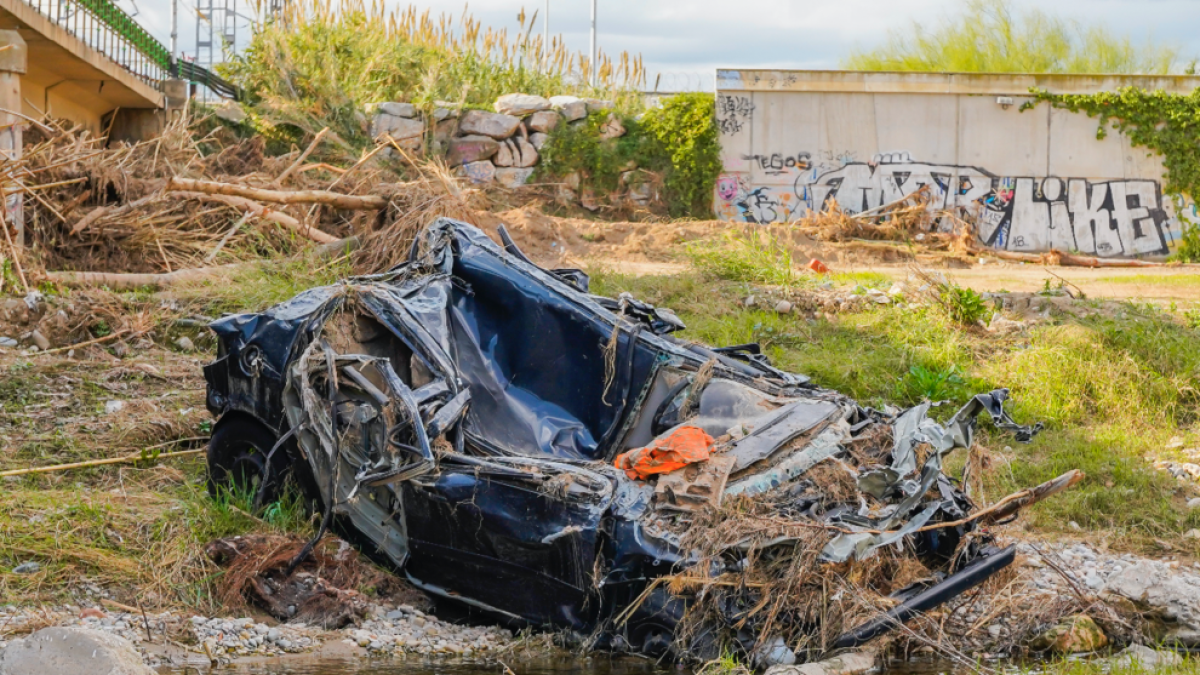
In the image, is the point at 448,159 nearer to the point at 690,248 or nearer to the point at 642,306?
the point at 690,248

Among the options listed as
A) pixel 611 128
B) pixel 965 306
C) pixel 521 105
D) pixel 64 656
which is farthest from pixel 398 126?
pixel 64 656

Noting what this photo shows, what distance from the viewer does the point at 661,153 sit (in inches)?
892

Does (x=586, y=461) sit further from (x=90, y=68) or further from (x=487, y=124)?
(x=487, y=124)

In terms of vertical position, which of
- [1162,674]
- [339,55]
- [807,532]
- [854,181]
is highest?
[339,55]

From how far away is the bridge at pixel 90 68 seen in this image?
51.4 ft

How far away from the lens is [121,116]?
74.1 feet

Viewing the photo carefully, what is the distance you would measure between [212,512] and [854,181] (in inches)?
704

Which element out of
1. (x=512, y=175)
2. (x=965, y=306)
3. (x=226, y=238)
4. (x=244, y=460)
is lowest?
(x=244, y=460)

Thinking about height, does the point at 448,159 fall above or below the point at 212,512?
above

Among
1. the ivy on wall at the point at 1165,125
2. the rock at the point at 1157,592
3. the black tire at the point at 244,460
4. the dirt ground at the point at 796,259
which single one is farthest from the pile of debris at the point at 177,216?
the ivy on wall at the point at 1165,125

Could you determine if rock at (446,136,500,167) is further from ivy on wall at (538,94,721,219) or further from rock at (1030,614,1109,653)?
rock at (1030,614,1109,653)

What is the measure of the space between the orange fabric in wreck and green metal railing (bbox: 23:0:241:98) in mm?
14271

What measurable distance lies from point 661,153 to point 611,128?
114cm

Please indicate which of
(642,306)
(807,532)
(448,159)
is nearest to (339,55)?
(448,159)
